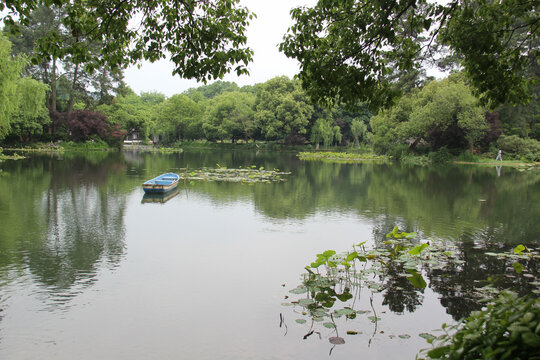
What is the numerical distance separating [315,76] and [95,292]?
206 inches

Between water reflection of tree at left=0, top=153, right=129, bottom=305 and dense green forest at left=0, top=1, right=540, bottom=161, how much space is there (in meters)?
3.89

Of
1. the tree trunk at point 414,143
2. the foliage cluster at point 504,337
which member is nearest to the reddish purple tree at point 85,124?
the tree trunk at point 414,143

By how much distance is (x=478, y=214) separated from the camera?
609 inches

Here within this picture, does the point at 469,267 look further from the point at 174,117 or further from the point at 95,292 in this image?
the point at 174,117

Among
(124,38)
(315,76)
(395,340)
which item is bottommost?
(395,340)

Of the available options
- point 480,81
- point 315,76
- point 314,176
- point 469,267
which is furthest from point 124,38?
point 314,176

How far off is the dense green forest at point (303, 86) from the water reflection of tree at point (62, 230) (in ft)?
12.8

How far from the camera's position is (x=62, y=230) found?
37.3 feet

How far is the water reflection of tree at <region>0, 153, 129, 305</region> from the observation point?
8094mm

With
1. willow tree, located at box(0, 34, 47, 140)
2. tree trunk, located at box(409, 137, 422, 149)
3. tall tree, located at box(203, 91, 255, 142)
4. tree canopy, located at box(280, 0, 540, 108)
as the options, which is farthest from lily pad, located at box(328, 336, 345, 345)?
tall tree, located at box(203, 91, 255, 142)

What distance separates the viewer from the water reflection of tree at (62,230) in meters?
8.09

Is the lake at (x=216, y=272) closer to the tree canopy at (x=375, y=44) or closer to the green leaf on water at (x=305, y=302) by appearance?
the green leaf on water at (x=305, y=302)

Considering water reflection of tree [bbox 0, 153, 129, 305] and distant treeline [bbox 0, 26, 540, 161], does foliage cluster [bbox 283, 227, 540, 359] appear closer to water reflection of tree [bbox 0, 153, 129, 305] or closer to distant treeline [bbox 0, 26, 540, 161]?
water reflection of tree [bbox 0, 153, 129, 305]

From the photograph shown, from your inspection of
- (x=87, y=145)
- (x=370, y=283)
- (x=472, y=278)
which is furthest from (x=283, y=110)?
(x=370, y=283)
